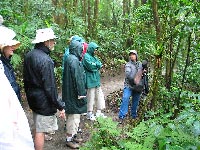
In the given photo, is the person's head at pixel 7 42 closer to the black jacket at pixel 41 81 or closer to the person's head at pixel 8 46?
the person's head at pixel 8 46

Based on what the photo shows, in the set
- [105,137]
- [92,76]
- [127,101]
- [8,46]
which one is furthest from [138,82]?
[8,46]

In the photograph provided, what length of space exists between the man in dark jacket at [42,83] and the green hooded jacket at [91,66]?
2256mm

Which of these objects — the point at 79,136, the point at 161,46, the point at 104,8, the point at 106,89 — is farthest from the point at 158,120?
the point at 104,8

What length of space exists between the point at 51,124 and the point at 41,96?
0.53 meters

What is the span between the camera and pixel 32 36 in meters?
→ 10.1

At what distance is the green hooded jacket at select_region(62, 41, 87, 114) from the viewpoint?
6.41m

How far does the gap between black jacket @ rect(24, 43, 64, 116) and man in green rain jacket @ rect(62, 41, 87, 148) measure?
36.5 inches

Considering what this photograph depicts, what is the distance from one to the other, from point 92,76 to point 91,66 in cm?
29

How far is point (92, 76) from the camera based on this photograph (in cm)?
808

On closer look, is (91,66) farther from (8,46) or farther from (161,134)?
(161,134)

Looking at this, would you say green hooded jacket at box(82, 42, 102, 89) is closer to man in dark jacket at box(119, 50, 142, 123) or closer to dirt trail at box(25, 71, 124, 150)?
man in dark jacket at box(119, 50, 142, 123)

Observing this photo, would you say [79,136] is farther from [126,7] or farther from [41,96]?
[126,7]

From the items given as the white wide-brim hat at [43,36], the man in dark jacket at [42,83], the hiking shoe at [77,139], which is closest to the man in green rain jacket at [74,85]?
the hiking shoe at [77,139]

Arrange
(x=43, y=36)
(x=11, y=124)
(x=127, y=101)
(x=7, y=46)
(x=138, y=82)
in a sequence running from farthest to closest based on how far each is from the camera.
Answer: (x=127, y=101) < (x=138, y=82) < (x=43, y=36) < (x=7, y=46) < (x=11, y=124)
